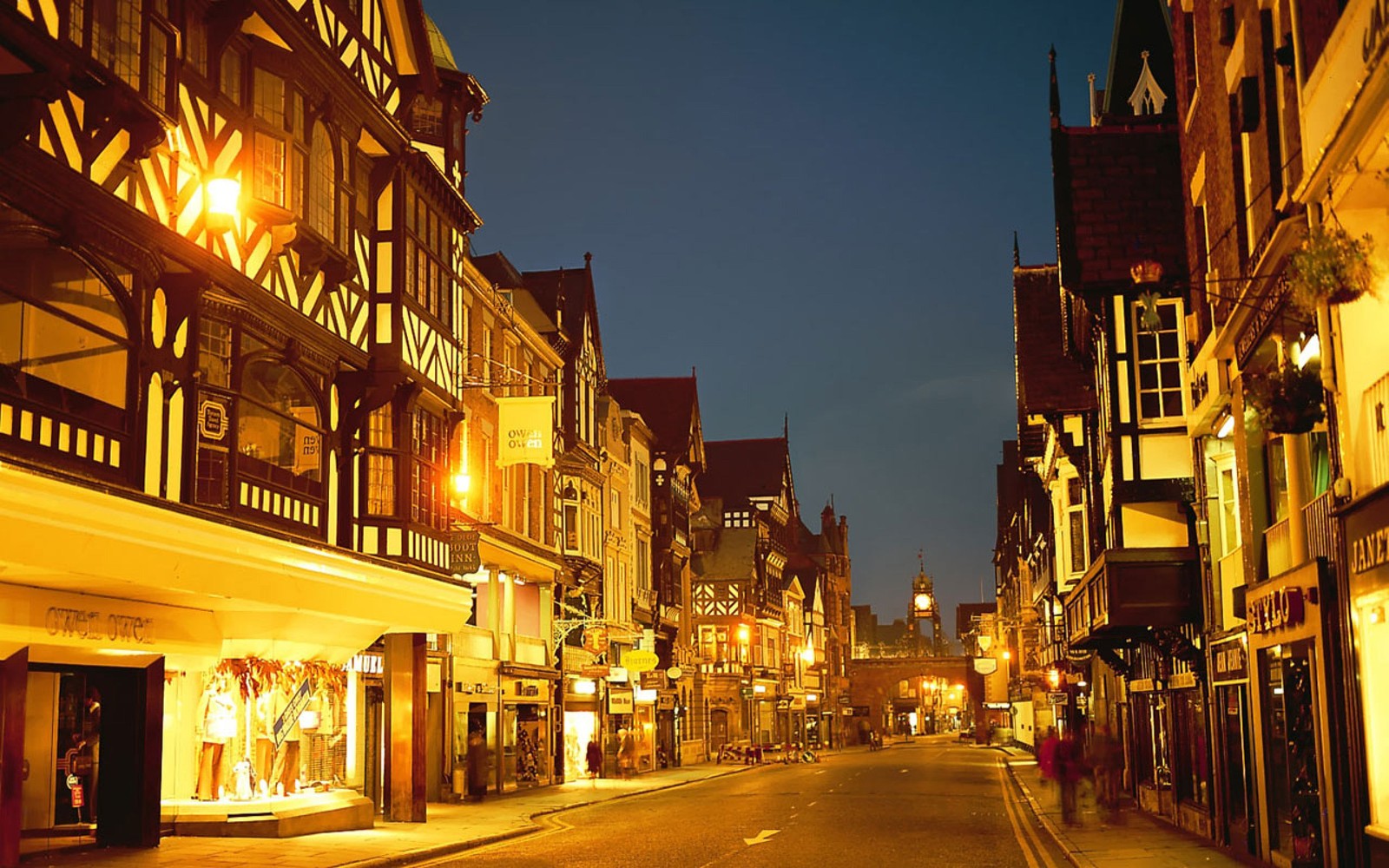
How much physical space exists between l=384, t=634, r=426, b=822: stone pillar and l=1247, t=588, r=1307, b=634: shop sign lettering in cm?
1465

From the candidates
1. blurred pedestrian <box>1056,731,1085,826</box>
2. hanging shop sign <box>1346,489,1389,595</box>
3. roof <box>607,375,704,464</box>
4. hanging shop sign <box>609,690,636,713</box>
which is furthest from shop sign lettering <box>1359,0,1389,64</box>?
roof <box>607,375,704,464</box>

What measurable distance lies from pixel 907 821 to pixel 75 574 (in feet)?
52.7

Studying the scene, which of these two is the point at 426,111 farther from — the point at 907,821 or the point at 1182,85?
the point at 907,821

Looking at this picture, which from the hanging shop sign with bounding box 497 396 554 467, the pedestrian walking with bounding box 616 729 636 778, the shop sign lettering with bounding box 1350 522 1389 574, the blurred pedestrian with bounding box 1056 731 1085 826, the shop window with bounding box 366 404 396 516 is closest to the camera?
the shop sign lettering with bounding box 1350 522 1389 574

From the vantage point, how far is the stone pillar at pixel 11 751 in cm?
1586

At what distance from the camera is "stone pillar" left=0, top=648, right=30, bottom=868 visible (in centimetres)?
1586

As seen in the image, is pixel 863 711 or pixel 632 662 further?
pixel 863 711

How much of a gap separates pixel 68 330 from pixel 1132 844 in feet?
53.3

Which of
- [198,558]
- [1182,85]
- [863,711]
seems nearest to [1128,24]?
[1182,85]

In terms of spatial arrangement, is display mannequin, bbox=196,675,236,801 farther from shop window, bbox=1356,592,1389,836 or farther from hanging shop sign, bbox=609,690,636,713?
hanging shop sign, bbox=609,690,636,713

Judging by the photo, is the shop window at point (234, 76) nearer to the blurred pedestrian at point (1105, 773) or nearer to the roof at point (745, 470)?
the blurred pedestrian at point (1105, 773)

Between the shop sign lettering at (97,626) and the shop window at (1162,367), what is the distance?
1649 cm

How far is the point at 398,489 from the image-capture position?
968 inches

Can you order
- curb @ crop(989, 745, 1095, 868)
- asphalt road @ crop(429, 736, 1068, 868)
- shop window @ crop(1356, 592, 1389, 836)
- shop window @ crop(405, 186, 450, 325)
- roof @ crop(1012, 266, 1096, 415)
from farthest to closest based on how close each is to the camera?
1. roof @ crop(1012, 266, 1096, 415)
2. shop window @ crop(405, 186, 450, 325)
3. asphalt road @ crop(429, 736, 1068, 868)
4. curb @ crop(989, 745, 1095, 868)
5. shop window @ crop(1356, 592, 1389, 836)
